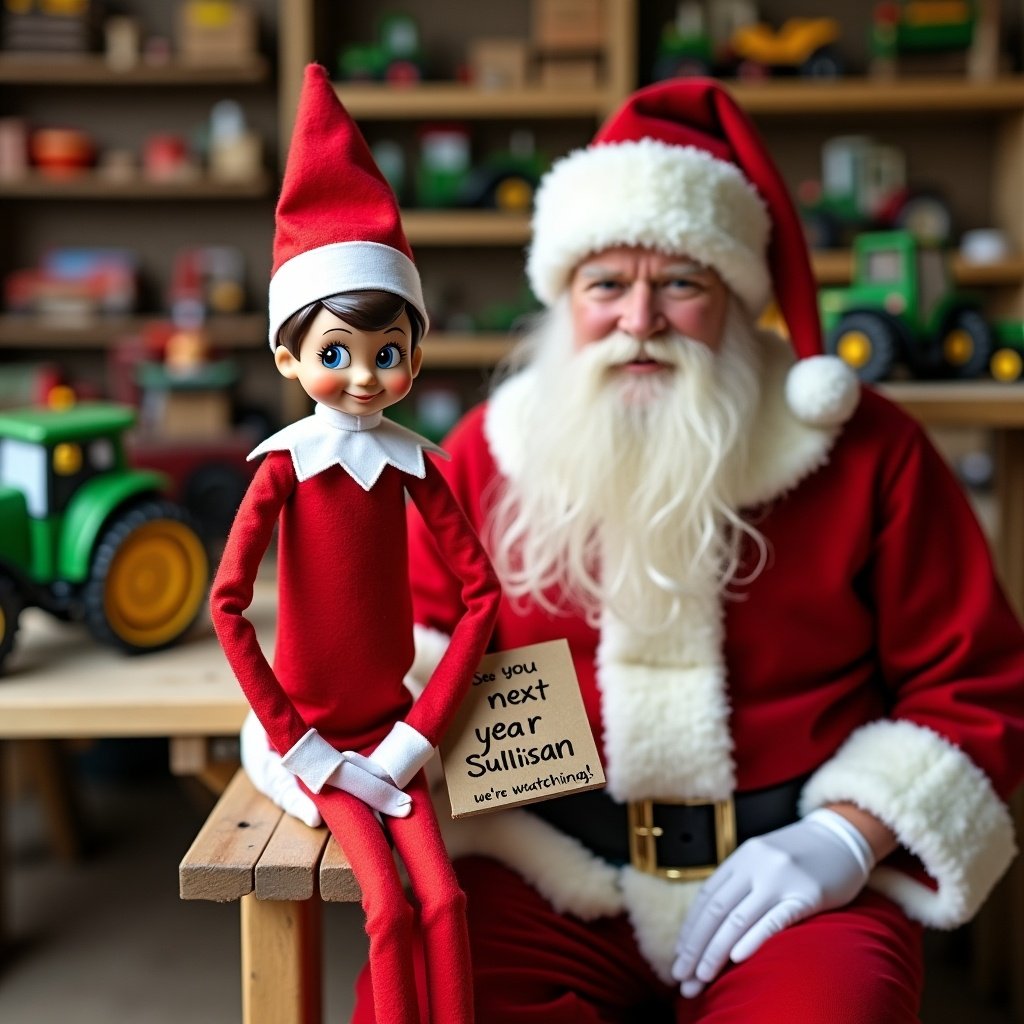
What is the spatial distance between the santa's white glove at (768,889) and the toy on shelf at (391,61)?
2374mm

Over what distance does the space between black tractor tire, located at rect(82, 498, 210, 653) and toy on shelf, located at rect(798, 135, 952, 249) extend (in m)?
2.03

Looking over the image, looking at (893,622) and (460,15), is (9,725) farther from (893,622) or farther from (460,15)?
(460,15)

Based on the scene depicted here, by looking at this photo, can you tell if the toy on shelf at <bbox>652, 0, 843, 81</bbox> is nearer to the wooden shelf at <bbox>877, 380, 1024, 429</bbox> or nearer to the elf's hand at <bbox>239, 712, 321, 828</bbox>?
the wooden shelf at <bbox>877, 380, 1024, 429</bbox>

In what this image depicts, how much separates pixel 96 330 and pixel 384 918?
2.54 metres

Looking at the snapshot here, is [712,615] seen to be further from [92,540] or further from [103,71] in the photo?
[103,71]

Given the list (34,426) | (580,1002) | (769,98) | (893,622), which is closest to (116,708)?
(34,426)

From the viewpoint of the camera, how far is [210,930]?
188 centimetres

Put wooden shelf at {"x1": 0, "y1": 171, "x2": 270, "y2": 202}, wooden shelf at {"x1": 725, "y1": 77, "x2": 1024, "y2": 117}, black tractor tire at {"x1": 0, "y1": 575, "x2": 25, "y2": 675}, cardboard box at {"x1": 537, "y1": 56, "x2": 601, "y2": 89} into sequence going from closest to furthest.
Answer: black tractor tire at {"x1": 0, "y1": 575, "x2": 25, "y2": 675} < wooden shelf at {"x1": 725, "y1": 77, "x2": 1024, "y2": 117} < cardboard box at {"x1": 537, "y1": 56, "x2": 601, "y2": 89} < wooden shelf at {"x1": 0, "y1": 171, "x2": 270, "y2": 202}

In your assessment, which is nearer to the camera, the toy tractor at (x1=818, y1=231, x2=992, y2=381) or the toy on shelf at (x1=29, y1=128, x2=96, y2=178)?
the toy tractor at (x1=818, y1=231, x2=992, y2=381)

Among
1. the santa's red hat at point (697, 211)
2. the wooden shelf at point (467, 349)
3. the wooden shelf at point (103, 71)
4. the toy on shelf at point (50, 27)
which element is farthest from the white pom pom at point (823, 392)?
the toy on shelf at point (50, 27)

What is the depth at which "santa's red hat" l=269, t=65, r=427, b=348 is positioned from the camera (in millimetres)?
849

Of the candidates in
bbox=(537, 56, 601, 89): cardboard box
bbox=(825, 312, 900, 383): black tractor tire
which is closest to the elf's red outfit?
bbox=(825, 312, 900, 383): black tractor tire

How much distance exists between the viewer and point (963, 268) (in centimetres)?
278

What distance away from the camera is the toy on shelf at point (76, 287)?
120 inches
